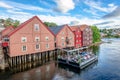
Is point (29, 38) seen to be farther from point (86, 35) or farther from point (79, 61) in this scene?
point (86, 35)

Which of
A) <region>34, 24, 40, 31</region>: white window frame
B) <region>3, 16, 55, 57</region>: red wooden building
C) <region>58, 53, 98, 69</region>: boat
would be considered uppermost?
<region>34, 24, 40, 31</region>: white window frame

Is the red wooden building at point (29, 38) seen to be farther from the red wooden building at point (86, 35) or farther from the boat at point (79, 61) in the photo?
the red wooden building at point (86, 35)

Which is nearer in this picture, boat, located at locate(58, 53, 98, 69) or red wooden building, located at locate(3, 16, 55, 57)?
boat, located at locate(58, 53, 98, 69)

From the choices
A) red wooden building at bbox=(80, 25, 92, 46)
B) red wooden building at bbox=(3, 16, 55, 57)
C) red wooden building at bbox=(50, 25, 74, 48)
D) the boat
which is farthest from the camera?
red wooden building at bbox=(80, 25, 92, 46)

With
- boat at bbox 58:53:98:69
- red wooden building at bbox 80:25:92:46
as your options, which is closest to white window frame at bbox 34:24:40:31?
boat at bbox 58:53:98:69

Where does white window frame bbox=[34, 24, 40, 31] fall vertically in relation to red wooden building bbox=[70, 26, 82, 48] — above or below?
above

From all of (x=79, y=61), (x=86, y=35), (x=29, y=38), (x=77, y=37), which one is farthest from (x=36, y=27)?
(x=86, y=35)

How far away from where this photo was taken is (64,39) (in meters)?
50.7

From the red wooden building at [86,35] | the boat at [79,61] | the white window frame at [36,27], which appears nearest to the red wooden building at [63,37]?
the white window frame at [36,27]

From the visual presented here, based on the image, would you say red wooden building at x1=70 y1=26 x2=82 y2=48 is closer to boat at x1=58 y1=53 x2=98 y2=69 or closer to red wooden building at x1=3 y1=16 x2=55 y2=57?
red wooden building at x1=3 y1=16 x2=55 y2=57

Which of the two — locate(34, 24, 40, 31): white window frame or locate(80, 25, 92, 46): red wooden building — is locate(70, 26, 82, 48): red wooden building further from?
locate(34, 24, 40, 31): white window frame

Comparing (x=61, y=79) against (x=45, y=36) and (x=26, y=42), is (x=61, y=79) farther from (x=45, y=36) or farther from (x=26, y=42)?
(x=45, y=36)

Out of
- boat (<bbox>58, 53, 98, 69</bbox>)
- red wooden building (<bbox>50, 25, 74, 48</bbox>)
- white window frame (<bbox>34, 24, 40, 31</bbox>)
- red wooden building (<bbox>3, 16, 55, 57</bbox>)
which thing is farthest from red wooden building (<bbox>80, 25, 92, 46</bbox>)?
white window frame (<bbox>34, 24, 40, 31</bbox>)

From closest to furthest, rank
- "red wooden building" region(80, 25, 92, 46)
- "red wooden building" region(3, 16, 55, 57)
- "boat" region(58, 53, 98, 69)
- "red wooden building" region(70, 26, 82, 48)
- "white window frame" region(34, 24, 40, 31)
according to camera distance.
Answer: "boat" region(58, 53, 98, 69)
"red wooden building" region(3, 16, 55, 57)
"white window frame" region(34, 24, 40, 31)
"red wooden building" region(70, 26, 82, 48)
"red wooden building" region(80, 25, 92, 46)
